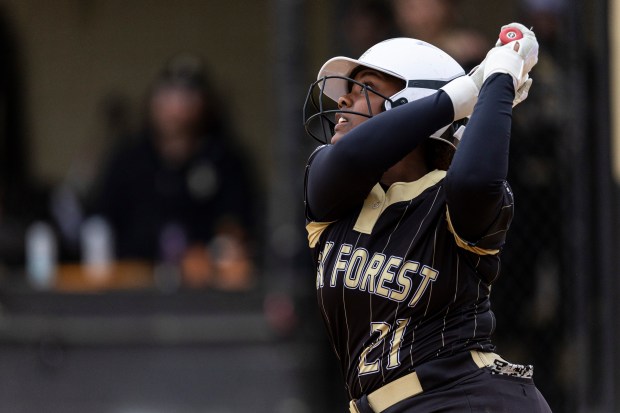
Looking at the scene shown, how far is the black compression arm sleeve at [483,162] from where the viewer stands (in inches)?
103

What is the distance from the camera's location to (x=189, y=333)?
281 inches

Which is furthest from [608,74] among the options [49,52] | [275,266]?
[49,52]

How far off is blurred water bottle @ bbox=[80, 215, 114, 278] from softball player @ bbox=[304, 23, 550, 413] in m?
4.84

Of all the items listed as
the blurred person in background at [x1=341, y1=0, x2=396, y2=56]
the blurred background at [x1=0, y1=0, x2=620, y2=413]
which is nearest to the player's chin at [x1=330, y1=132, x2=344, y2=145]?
the blurred background at [x1=0, y1=0, x2=620, y2=413]

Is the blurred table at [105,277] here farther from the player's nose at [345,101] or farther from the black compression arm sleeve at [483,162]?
the black compression arm sleeve at [483,162]

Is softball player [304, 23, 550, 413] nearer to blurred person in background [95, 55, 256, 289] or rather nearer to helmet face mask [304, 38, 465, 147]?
helmet face mask [304, 38, 465, 147]

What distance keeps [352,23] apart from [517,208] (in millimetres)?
1301

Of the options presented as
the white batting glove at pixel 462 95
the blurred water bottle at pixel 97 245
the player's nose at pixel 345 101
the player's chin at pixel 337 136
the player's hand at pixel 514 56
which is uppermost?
the player's hand at pixel 514 56

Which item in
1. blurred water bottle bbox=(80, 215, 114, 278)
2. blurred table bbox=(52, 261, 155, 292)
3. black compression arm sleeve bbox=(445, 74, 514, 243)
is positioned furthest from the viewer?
blurred water bottle bbox=(80, 215, 114, 278)

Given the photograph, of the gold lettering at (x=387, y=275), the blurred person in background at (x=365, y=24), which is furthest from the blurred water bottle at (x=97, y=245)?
the gold lettering at (x=387, y=275)

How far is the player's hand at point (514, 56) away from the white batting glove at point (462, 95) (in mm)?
→ 38

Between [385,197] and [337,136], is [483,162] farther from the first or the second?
[337,136]

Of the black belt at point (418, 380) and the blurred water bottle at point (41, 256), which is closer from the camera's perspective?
the black belt at point (418, 380)

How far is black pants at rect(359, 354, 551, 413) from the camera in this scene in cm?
279
